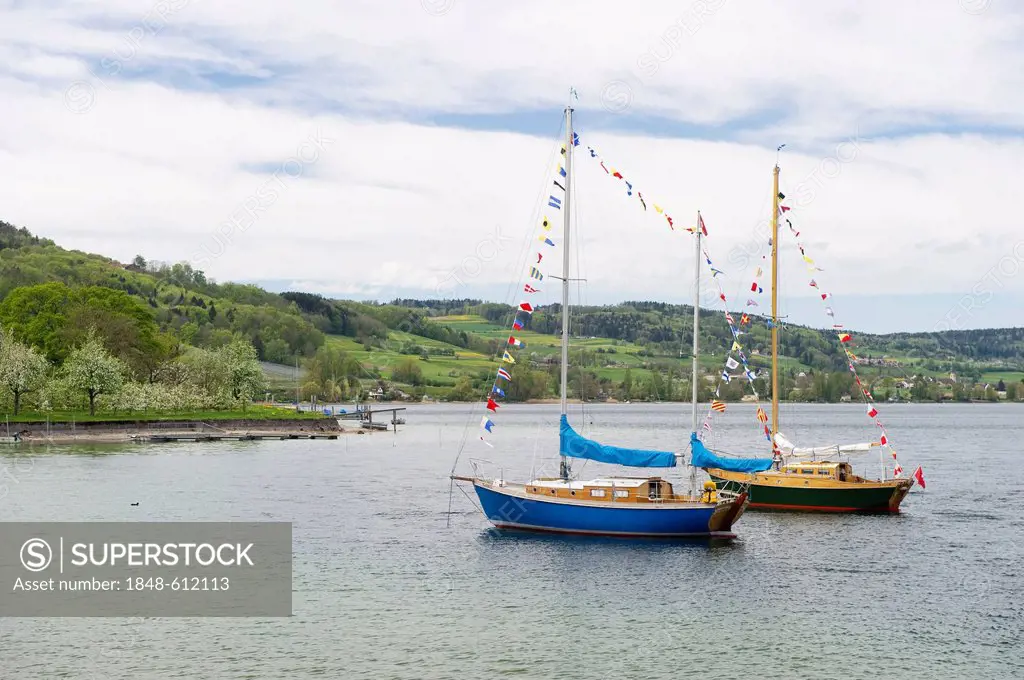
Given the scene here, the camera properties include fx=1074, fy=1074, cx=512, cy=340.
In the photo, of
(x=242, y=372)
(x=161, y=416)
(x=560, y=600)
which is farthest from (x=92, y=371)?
(x=560, y=600)

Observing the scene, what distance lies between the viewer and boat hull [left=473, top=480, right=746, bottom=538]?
55062 mm

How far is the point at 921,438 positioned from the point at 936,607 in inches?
5136

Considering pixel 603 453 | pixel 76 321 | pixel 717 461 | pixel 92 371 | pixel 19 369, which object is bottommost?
pixel 717 461

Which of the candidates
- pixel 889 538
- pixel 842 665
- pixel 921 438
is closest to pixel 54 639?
pixel 842 665

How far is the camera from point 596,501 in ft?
182

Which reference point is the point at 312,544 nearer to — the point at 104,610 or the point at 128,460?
the point at 104,610

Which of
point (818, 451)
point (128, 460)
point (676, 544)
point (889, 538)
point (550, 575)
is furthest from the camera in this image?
point (128, 460)

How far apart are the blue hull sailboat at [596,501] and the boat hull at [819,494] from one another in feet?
31.2

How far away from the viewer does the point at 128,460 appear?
10062 cm

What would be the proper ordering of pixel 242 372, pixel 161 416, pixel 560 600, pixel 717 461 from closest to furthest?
pixel 560 600 < pixel 717 461 < pixel 161 416 < pixel 242 372

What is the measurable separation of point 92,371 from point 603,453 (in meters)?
90.8

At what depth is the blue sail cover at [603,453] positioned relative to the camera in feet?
190

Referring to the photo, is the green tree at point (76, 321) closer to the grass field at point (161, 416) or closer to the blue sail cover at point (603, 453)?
the grass field at point (161, 416)

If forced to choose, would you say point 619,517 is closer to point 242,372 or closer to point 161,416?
point 161,416
